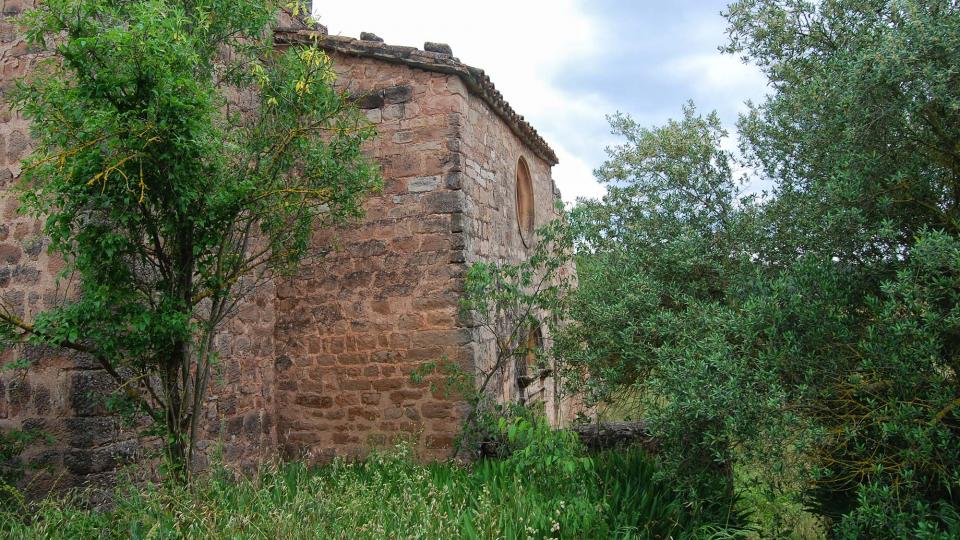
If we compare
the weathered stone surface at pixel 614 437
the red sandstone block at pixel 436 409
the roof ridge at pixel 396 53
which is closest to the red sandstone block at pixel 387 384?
the red sandstone block at pixel 436 409

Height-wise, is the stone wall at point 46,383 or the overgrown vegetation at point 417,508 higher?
the stone wall at point 46,383

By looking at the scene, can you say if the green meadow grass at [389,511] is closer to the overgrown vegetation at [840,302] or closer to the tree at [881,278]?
the overgrown vegetation at [840,302]

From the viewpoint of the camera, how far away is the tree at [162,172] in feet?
14.1

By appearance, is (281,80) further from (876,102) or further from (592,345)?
(876,102)

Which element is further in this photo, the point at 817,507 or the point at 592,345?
the point at 592,345

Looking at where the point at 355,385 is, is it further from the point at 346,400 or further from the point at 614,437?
the point at 614,437

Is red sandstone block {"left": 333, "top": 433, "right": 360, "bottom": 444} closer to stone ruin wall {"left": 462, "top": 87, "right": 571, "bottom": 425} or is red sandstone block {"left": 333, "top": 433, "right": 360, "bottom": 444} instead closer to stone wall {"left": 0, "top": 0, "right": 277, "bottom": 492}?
stone wall {"left": 0, "top": 0, "right": 277, "bottom": 492}

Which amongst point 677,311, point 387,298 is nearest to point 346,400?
point 387,298

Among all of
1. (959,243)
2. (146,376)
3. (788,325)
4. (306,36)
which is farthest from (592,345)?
(306,36)

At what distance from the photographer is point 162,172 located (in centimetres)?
461

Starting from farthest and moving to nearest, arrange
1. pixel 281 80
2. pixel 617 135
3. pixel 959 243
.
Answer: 1. pixel 617 135
2. pixel 281 80
3. pixel 959 243

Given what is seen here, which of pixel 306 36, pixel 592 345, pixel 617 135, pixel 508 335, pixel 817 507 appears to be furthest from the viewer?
pixel 617 135

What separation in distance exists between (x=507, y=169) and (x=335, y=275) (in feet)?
9.66

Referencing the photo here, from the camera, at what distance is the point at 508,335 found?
321 inches
